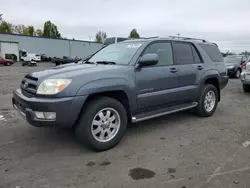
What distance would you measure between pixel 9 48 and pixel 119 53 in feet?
156

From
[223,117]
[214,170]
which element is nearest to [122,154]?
[214,170]

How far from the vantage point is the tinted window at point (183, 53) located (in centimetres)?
499

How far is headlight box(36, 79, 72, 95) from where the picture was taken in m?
3.37

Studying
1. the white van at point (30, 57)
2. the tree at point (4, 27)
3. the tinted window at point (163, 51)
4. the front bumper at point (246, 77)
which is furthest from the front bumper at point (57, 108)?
the tree at point (4, 27)

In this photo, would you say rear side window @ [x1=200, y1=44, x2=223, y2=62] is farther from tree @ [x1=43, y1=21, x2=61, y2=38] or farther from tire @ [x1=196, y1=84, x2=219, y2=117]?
tree @ [x1=43, y1=21, x2=61, y2=38]

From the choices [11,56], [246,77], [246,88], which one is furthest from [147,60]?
[11,56]

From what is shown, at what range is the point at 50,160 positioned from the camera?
346 centimetres

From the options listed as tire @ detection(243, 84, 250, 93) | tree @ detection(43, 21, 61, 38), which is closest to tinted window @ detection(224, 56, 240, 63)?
tire @ detection(243, 84, 250, 93)

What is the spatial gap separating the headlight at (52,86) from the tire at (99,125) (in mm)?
478

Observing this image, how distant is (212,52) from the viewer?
19.6ft

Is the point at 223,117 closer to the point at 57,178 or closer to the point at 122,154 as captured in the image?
the point at 122,154

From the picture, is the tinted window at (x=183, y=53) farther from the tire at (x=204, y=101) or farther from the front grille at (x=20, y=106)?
the front grille at (x=20, y=106)

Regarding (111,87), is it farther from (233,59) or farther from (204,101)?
(233,59)

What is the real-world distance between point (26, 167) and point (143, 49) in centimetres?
267
